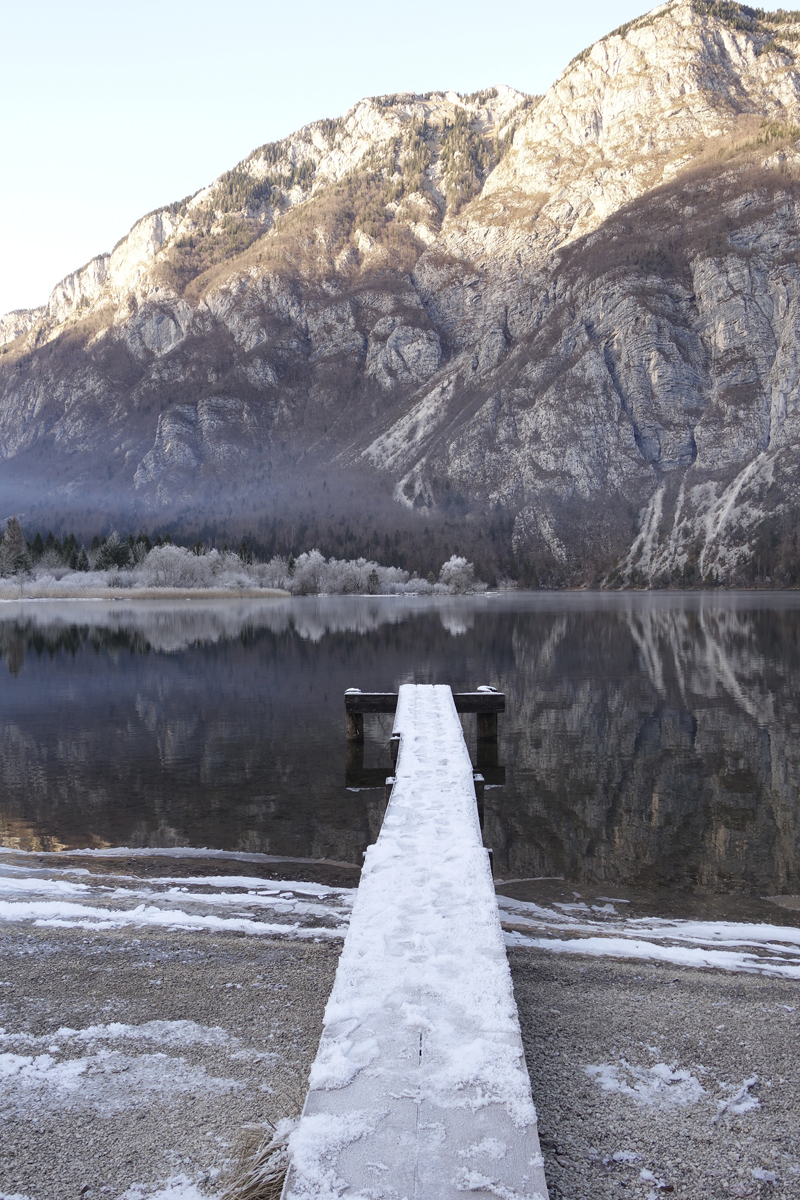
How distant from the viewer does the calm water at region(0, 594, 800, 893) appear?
1422 centimetres

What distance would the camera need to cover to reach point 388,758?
21.8 meters

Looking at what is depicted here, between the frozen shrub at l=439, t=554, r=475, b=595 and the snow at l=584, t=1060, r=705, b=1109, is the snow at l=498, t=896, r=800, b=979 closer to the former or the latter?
the snow at l=584, t=1060, r=705, b=1109

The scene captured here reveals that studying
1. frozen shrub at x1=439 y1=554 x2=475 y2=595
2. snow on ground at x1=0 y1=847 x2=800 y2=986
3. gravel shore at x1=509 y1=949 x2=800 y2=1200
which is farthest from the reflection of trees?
frozen shrub at x1=439 y1=554 x2=475 y2=595

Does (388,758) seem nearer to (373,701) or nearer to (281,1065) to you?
(373,701)

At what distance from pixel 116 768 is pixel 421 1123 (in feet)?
56.9

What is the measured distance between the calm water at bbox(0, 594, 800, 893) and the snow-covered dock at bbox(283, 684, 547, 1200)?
17.8 feet

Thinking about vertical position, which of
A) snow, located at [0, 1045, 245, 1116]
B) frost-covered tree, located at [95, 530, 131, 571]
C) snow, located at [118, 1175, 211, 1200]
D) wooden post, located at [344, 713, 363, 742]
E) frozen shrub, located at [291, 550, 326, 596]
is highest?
frost-covered tree, located at [95, 530, 131, 571]

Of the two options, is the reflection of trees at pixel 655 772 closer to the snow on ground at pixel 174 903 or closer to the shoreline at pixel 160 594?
the snow on ground at pixel 174 903

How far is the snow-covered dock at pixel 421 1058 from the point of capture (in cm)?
427

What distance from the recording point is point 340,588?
169500 mm

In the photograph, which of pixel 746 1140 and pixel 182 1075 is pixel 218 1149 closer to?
pixel 182 1075

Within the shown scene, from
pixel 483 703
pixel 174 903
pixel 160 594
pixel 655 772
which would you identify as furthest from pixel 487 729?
pixel 160 594

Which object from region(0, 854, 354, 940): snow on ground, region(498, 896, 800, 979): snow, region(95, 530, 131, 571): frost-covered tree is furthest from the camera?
region(95, 530, 131, 571): frost-covered tree

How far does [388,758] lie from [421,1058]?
54.3 ft
